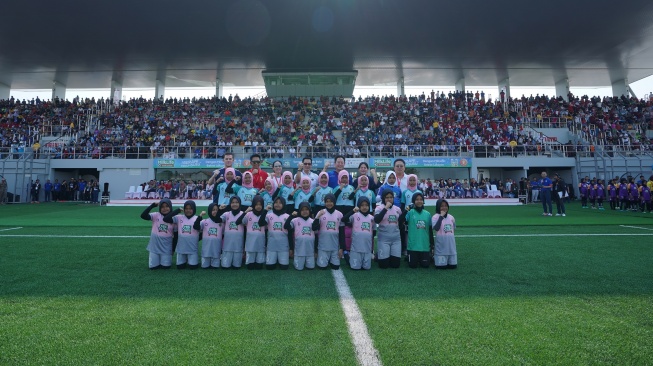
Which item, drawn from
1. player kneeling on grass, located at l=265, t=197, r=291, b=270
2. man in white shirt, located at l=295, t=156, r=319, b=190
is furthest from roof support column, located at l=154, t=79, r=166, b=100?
player kneeling on grass, located at l=265, t=197, r=291, b=270

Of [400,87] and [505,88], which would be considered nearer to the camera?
[505,88]

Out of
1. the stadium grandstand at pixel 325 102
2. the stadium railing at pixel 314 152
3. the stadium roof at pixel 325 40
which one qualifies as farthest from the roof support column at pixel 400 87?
the stadium railing at pixel 314 152

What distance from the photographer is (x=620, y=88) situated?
1517 inches

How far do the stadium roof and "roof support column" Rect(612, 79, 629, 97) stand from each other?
56 centimetres

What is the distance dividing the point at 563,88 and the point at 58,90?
56.2 m

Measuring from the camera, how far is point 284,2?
22156 millimetres

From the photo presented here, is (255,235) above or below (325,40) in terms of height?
below

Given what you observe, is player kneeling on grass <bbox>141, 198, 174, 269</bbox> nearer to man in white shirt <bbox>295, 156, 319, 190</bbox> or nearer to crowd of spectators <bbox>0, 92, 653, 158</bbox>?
man in white shirt <bbox>295, 156, 319, 190</bbox>

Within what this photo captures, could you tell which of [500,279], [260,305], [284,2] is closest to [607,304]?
[500,279]

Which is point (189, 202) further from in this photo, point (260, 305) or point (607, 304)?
point (607, 304)

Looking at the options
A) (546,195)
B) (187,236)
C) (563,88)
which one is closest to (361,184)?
(187,236)

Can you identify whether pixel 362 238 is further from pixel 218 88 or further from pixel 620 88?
pixel 620 88

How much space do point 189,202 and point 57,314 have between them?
2.80 metres

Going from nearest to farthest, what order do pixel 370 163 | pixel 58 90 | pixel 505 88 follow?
pixel 370 163, pixel 505 88, pixel 58 90
